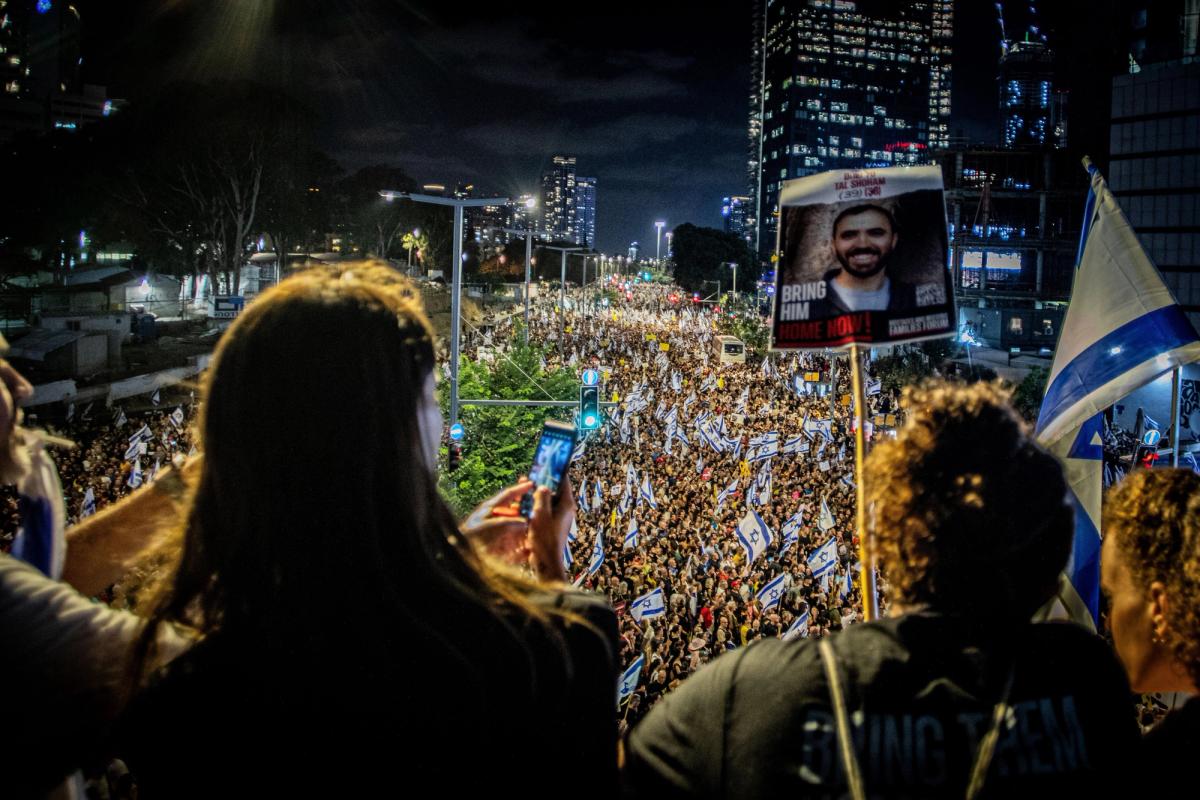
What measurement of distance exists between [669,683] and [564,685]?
7736mm

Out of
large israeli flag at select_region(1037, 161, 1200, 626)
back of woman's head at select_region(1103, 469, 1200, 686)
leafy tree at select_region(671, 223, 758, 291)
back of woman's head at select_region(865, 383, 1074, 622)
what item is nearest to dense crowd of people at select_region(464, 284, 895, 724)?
large israeli flag at select_region(1037, 161, 1200, 626)

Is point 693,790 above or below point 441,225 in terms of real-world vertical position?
below

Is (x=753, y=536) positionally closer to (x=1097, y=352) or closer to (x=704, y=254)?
(x=1097, y=352)

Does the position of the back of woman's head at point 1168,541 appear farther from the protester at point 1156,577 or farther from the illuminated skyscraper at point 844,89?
the illuminated skyscraper at point 844,89

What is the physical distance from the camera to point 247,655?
4.35 feet

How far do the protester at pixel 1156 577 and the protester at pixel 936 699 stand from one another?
2.03 ft

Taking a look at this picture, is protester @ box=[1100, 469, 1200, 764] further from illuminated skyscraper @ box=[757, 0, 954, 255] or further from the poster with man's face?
illuminated skyscraper @ box=[757, 0, 954, 255]

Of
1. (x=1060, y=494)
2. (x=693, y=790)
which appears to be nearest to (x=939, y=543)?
(x=1060, y=494)

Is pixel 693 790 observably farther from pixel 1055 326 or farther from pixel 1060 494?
pixel 1055 326

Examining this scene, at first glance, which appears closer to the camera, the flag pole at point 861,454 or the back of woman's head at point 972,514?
the back of woman's head at point 972,514

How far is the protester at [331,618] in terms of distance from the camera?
1.29m

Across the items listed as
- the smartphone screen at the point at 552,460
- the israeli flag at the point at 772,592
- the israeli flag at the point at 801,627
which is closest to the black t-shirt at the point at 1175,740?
the smartphone screen at the point at 552,460

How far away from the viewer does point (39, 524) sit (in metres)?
1.95

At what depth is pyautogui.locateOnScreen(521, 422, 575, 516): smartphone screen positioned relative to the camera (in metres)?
2.20
